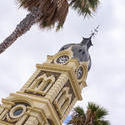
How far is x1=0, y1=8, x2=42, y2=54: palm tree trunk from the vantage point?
9.49 m

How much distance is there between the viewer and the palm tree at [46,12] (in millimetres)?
9884

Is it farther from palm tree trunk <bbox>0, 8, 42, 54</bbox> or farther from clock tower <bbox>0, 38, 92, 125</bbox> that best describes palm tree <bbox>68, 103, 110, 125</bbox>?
clock tower <bbox>0, 38, 92, 125</bbox>

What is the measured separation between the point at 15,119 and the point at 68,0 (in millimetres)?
16512

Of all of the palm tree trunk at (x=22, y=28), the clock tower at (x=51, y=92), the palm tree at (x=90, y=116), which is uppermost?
the clock tower at (x=51, y=92)

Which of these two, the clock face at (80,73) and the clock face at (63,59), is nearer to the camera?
the clock face at (63,59)

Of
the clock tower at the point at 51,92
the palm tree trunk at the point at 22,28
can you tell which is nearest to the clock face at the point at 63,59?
the clock tower at the point at 51,92

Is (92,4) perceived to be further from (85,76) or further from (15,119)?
(85,76)

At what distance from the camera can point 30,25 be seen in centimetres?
1030

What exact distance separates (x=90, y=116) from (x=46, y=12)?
644 cm

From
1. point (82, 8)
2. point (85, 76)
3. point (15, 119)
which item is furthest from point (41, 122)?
point (82, 8)

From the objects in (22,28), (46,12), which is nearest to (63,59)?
(46,12)

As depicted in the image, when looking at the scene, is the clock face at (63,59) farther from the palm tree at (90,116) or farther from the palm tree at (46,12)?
the palm tree at (46,12)

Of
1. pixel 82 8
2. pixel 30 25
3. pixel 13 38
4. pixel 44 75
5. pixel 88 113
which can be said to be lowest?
pixel 13 38

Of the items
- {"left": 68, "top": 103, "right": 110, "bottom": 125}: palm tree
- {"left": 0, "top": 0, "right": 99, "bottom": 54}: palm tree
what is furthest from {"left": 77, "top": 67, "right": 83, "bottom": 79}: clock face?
{"left": 0, "top": 0, "right": 99, "bottom": 54}: palm tree
